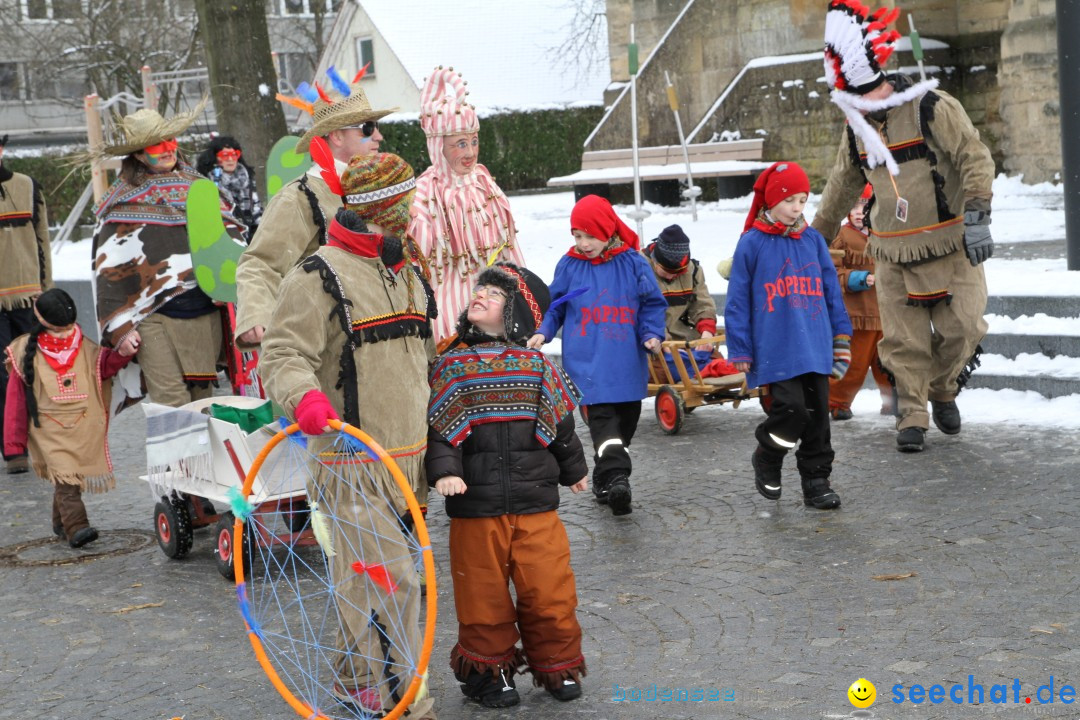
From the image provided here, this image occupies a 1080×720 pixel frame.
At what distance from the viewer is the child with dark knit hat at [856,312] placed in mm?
8797

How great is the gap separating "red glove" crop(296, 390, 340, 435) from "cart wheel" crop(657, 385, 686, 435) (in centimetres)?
506

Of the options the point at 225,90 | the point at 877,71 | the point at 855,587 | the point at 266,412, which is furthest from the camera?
the point at 225,90

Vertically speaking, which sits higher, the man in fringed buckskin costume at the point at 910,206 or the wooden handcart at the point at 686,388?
the man in fringed buckskin costume at the point at 910,206

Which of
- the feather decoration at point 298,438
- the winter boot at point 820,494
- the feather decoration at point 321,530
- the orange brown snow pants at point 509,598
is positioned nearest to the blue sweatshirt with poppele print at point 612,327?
the winter boot at point 820,494

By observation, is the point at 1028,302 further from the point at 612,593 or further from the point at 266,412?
the point at 266,412

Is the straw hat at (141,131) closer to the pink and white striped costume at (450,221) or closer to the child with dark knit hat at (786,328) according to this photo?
the pink and white striped costume at (450,221)

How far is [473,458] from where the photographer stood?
4.61m

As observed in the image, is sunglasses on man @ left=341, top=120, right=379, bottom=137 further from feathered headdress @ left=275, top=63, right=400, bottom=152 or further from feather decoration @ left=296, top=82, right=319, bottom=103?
feather decoration @ left=296, top=82, right=319, bottom=103

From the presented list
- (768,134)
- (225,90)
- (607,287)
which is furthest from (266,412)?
(768,134)

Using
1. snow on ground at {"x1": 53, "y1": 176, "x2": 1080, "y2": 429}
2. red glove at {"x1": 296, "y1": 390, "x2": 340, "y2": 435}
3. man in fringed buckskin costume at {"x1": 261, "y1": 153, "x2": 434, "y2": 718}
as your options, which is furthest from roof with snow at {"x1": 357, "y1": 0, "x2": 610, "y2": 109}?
red glove at {"x1": 296, "y1": 390, "x2": 340, "y2": 435}

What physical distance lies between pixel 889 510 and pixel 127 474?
5158 mm

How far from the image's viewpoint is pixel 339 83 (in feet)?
21.0

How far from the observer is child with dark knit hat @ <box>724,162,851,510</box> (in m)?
6.67

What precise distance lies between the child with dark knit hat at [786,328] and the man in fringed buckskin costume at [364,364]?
97.4 inches
